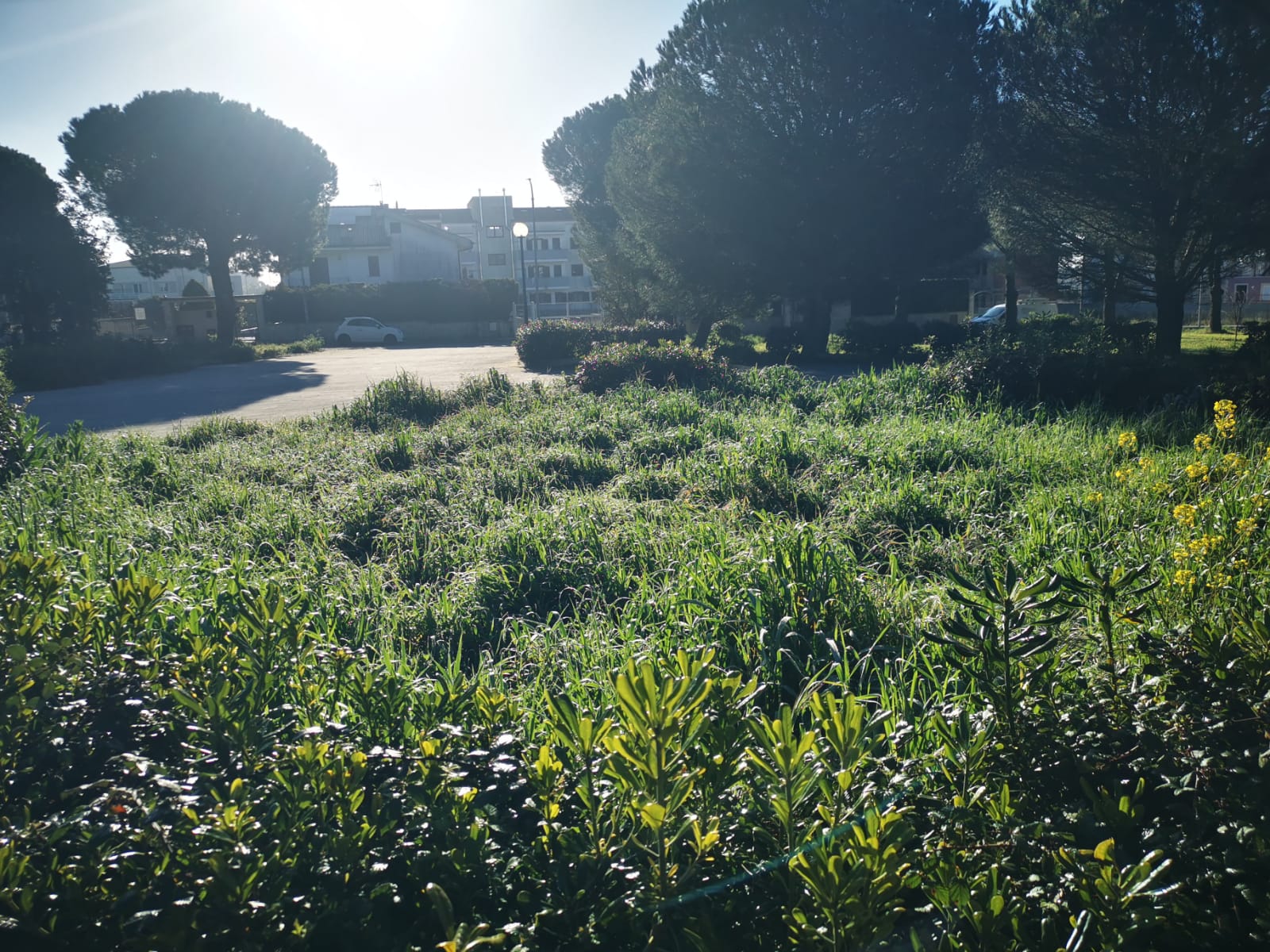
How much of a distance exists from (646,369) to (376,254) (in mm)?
44878

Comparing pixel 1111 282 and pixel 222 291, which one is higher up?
pixel 222 291

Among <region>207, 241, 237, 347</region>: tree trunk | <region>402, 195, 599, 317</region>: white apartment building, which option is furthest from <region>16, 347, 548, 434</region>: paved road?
<region>402, 195, 599, 317</region>: white apartment building

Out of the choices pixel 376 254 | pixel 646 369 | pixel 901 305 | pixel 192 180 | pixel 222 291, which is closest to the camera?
pixel 646 369

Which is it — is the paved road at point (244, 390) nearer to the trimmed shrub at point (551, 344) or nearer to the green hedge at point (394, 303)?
the trimmed shrub at point (551, 344)

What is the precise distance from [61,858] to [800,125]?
21.4m

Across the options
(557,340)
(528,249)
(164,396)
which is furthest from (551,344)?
(528,249)

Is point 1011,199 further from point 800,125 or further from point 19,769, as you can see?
point 19,769

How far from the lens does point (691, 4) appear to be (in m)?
22.2

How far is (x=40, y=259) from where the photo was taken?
25.9 meters

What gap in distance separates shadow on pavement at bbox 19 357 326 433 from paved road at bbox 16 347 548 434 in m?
0.01

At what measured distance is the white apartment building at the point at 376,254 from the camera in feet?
175

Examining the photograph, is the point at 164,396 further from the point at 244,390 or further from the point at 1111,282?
the point at 1111,282

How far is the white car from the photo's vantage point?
3912cm

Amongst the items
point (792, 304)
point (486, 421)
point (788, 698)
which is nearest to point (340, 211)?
point (792, 304)
